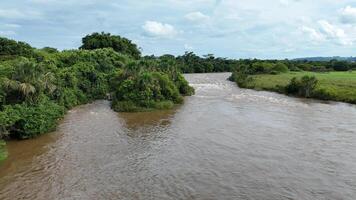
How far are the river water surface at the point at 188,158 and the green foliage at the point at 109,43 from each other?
40.2 meters

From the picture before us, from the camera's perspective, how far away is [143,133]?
107ft

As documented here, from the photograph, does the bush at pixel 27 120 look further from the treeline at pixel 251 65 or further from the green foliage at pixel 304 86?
the treeline at pixel 251 65

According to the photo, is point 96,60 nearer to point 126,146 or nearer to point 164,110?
point 164,110

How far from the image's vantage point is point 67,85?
47125 millimetres

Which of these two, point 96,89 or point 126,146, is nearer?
point 126,146

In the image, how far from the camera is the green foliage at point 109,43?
259 feet

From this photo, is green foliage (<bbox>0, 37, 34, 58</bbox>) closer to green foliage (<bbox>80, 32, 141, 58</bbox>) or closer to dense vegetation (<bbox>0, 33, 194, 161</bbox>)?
dense vegetation (<bbox>0, 33, 194, 161</bbox>)

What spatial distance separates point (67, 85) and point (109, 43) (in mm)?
33534

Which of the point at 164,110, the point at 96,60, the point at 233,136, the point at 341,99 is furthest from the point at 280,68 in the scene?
the point at 233,136

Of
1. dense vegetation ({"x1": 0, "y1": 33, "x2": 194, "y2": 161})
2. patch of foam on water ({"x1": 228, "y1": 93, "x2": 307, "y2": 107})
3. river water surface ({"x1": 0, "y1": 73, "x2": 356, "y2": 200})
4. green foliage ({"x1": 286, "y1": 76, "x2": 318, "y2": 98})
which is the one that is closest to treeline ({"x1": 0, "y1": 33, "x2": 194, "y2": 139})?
dense vegetation ({"x1": 0, "y1": 33, "x2": 194, "y2": 161})

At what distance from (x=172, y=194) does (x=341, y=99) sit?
126 ft

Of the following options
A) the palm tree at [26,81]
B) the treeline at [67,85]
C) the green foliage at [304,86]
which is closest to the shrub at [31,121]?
the treeline at [67,85]

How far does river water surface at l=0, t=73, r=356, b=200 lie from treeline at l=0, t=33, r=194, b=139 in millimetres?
2043

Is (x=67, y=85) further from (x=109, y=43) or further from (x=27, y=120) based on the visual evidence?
(x=109, y=43)
